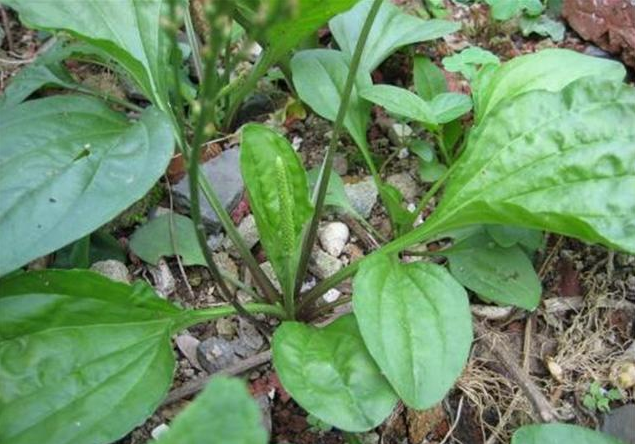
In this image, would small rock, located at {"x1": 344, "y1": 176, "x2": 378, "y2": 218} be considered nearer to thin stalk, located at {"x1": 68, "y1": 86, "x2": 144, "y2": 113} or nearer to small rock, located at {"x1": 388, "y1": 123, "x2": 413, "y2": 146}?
small rock, located at {"x1": 388, "y1": 123, "x2": 413, "y2": 146}

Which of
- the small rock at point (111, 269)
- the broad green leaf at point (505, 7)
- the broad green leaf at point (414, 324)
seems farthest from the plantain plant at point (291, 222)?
the broad green leaf at point (505, 7)

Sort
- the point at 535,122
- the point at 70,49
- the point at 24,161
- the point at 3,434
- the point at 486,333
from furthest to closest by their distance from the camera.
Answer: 1. the point at 70,49
2. the point at 486,333
3. the point at 535,122
4. the point at 24,161
5. the point at 3,434

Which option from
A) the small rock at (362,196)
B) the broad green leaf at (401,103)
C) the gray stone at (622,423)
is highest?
the broad green leaf at (401,103)

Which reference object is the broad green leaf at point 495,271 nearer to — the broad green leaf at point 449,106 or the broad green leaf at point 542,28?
the broad green leaf at point 449,106

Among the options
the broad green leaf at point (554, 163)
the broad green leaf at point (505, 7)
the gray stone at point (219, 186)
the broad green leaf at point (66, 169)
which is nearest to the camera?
the broad green leaf at point (66, 169)

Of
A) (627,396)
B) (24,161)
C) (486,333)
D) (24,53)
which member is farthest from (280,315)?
(24,53)

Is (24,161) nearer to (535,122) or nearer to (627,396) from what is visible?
(535,122)
